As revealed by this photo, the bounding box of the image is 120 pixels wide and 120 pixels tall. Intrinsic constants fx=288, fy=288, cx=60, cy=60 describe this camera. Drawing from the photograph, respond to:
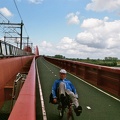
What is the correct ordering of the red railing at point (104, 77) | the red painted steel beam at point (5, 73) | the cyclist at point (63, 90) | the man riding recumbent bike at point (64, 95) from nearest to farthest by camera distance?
the man riding recumbent bike at point (64, 95)
the cyclist at point (63, 90)
the red painted steel beam at point (5, 73)
the red railing at point (104, 77)

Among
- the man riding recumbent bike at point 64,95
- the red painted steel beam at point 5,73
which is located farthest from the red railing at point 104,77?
the man riding recumbent bike at point 64,95

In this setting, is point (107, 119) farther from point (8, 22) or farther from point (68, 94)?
point (8, 22)

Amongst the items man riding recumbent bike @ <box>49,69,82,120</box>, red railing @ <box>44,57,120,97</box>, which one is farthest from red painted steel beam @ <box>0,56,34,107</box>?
red railing @ <box>44,57,120,97</box>

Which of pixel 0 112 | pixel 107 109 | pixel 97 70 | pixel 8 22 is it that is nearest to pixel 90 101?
pixel 107 109

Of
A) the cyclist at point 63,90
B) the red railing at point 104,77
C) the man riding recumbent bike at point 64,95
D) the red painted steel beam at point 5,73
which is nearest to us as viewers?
the man riding recumbent bike at point 64,95

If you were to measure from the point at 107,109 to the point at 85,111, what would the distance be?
904 mm

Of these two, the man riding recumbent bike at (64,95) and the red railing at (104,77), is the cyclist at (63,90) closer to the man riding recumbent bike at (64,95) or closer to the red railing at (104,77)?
the man riding recumbent bike at (64,95)

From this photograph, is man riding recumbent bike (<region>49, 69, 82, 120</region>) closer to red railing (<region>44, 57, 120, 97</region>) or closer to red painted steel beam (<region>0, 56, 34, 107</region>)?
red painted steel beam (<region>0, 56, 34, 107</region>)

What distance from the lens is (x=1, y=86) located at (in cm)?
1147

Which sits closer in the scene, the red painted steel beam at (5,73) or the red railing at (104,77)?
the red painted steel beam at (5,73)

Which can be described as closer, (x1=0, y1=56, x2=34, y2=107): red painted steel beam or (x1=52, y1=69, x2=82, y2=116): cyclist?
(x1=52, y1=69, x2=82, y2=116): cyclist

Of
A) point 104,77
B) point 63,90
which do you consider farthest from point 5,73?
point 63,90

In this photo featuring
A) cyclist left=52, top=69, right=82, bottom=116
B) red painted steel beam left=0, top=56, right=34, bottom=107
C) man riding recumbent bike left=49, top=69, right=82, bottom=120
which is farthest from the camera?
red painted steel beam left=0, top=56, right=34, bottom=107

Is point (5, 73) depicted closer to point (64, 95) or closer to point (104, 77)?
point (104, 77)
